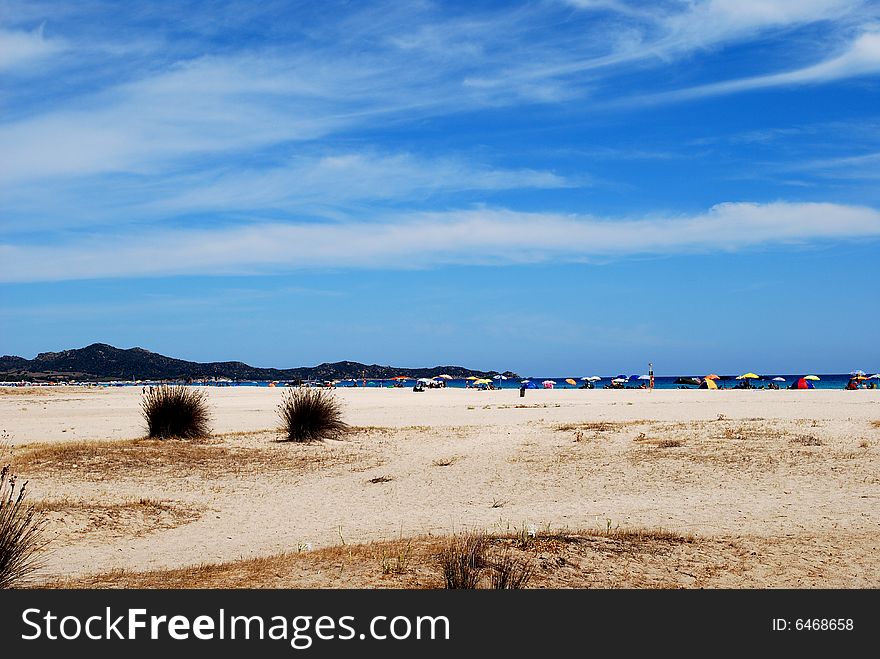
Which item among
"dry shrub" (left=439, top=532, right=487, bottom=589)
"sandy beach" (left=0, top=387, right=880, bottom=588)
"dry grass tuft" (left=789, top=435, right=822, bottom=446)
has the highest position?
"dry grass tuft" (left=789, top=435, right=822, bottom=446)

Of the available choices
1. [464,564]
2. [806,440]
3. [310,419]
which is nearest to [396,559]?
[464,564]

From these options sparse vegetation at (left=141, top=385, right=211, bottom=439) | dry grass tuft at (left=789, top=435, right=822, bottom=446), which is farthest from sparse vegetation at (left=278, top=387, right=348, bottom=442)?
dry grass tuft at (left=789, top=435, right=822, bottom=446)

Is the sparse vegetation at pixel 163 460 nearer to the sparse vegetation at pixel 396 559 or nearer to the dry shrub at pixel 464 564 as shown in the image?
the sparse vegetation at pixel 396 559

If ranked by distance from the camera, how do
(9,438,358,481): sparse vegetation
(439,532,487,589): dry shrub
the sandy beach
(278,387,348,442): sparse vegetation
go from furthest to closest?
(278,387,348,442): sparse vegetation
(9,438,358,481): sparse vegetation
the sandy beach
(439,532,487,589): dry shrub

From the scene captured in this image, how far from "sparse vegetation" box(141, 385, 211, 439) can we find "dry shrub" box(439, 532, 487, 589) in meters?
14.7

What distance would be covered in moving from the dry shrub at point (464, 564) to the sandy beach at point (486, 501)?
0.32 meters

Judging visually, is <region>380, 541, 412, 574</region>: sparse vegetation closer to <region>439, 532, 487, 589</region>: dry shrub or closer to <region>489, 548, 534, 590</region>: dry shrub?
<region>439, 532, 487, 589</region>: dry shrub

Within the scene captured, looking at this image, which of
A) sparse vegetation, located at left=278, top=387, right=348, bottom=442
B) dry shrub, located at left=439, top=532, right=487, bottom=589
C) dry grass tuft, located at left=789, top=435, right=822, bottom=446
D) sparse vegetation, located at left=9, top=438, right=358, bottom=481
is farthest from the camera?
sparse vegetation, located at left=278, top=387, right=348, bottom=442

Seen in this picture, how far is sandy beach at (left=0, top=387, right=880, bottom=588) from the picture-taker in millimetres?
8617

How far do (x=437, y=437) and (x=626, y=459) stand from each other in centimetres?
609

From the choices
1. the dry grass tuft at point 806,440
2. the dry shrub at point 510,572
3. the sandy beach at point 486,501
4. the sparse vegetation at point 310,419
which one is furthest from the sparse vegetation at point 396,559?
the sparse vegetation at point 310,419

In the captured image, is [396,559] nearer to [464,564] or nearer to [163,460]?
[464,564]
